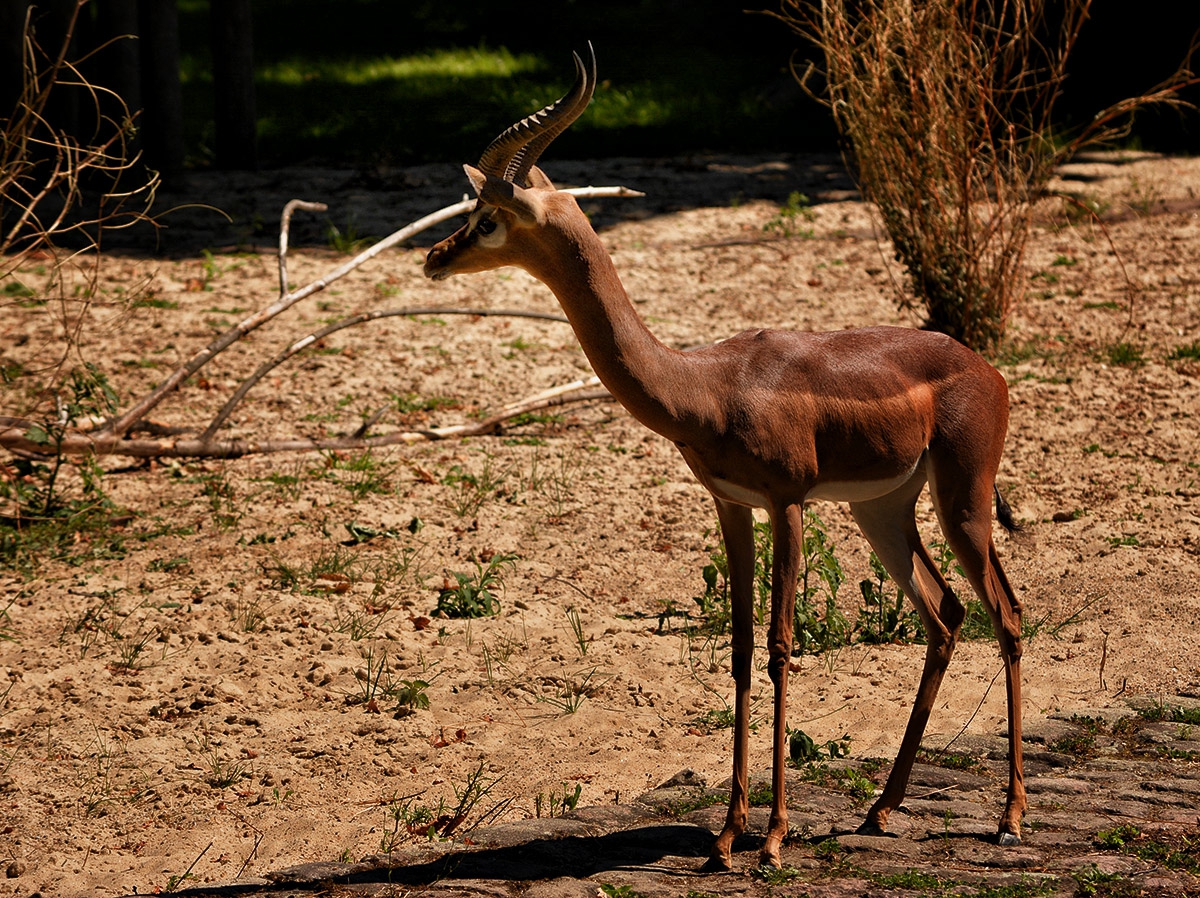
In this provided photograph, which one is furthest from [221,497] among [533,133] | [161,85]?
[161,85]

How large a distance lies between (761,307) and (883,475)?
5.79 meters

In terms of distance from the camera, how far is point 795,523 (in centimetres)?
385

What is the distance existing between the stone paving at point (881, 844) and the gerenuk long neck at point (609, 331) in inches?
51.4

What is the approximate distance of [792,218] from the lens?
11.7 meters

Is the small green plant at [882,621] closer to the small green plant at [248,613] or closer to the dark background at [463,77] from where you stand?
the small green plant at [248,613]

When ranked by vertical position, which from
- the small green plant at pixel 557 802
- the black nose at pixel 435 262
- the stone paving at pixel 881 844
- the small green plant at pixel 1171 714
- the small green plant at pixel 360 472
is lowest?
the small green plant at pixel 557 802

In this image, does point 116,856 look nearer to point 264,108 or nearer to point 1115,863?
point 1115,863

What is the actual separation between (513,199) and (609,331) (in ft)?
1.57

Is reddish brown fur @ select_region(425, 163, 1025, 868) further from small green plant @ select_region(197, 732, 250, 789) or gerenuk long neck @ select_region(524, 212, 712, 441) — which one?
small green plant @ select_region(197, 732, 250, 789)

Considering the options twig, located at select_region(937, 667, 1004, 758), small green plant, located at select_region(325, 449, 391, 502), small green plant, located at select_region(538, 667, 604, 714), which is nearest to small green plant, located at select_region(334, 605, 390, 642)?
small green plant, located at select_region(538, 667, 604, 714)

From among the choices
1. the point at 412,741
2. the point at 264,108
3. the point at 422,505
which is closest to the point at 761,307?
the point at 422,505

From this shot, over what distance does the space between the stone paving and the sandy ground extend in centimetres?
20

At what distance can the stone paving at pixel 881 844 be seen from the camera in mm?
3652

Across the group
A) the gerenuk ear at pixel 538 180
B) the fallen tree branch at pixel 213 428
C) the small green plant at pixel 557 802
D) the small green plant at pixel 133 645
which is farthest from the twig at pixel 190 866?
the fallen tree branch at pixel 213 428
